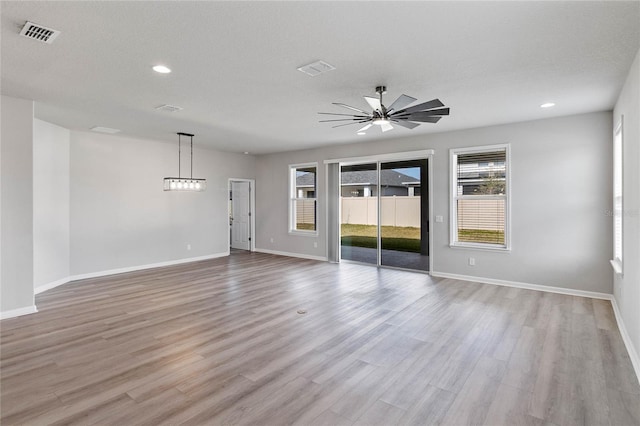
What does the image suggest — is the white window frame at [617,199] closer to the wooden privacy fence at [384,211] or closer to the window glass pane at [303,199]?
the wooden privacy fence at [384,211]

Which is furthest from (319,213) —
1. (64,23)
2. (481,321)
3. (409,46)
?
(64,23)

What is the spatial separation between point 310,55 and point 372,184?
184 inches

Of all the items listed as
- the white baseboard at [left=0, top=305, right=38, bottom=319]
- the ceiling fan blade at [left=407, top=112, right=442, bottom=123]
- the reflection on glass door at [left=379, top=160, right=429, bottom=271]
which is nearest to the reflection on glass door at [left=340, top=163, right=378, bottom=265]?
the reflection on glass door at [left=379, top=160, right=429, bottom=271]

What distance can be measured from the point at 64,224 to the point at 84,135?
1.72m

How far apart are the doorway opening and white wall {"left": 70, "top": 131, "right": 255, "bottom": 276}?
3.33ft

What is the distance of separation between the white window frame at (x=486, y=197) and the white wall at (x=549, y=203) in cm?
8

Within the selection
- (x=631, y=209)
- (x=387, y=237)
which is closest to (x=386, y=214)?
(x=387, y=237)

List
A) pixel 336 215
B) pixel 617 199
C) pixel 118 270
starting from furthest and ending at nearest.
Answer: pixel 336 215, pixel 118 270, pixel 617 199

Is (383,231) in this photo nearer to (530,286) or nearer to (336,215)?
(336,215)

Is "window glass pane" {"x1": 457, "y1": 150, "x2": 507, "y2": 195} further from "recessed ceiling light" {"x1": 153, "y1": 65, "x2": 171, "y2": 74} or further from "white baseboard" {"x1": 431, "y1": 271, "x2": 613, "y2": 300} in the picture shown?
"recessed ceiling light" {"x1": 153, "y1": 65, "x2": 171, "y2": 74}

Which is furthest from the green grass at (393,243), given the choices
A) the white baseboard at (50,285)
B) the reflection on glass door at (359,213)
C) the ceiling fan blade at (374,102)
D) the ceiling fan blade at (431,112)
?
the white baseboard at (50,285)

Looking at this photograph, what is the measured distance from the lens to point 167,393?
2.44 m

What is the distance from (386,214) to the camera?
7199mm

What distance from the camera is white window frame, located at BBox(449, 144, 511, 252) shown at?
5.59 meters
